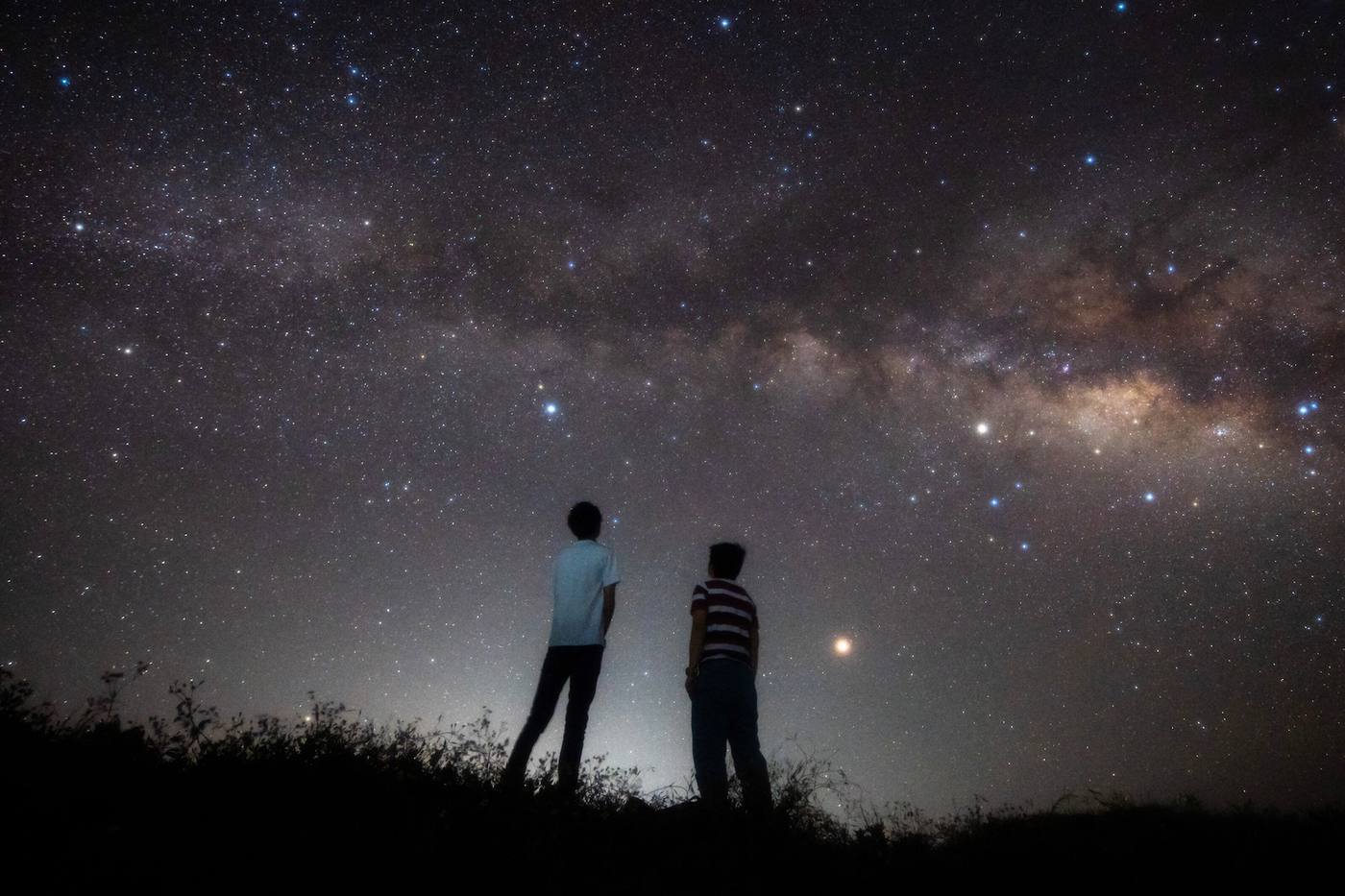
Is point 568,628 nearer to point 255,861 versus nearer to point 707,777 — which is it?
point 707,777


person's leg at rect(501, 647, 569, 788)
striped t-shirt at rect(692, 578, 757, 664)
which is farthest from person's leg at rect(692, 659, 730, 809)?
person's leg at rect(501, 647, 569, 788)

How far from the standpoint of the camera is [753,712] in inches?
155

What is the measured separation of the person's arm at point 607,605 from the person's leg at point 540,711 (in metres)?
0.37

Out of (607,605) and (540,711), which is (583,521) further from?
(540,711)

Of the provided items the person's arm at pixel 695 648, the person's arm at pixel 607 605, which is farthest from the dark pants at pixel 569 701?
the person's arm at pixel 695 648

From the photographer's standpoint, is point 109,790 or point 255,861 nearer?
point 255,861

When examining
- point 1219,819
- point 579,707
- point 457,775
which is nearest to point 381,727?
point 457,775

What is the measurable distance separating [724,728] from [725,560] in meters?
1.16

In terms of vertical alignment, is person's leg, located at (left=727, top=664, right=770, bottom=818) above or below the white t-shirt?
below

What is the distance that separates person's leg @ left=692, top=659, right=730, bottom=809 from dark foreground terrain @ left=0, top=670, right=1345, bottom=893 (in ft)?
1.10

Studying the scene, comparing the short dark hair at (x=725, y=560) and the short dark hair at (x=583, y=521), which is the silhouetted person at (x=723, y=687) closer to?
the short dark hair at (x=725, y=560)

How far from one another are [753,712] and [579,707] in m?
1.19

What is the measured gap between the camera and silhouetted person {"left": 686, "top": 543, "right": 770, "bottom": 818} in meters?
3.62

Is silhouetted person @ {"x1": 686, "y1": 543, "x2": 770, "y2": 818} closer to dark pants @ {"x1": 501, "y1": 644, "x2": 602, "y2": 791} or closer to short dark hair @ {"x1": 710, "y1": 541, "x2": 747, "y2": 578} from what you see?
short dark hair @ {"x1": 710, "y1": 541, "x2": 747, "y2": 578}
